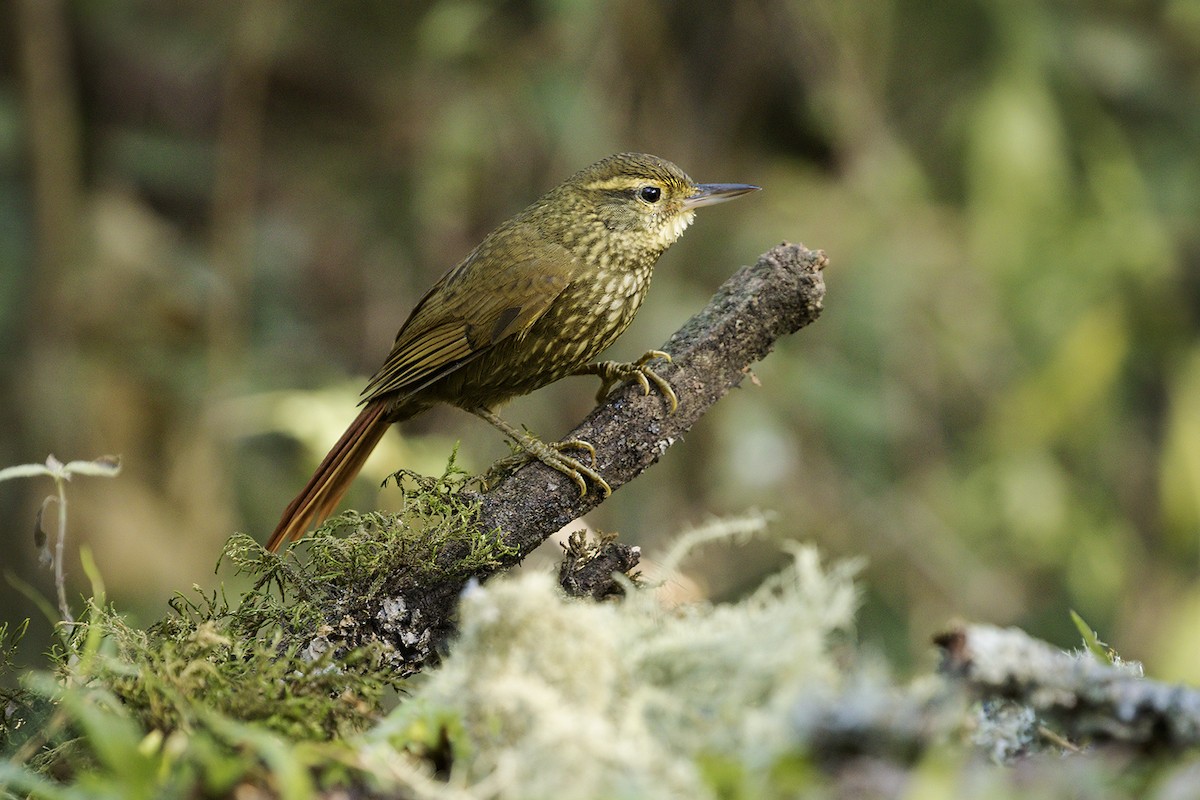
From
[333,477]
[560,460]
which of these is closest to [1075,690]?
[560,460]

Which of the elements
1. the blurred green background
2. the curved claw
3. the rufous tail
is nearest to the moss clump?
the curved claw

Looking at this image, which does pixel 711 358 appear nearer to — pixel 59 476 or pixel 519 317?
pixel 519 317

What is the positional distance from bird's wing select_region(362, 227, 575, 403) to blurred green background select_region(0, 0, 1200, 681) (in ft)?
6.68

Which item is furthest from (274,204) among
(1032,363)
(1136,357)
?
(1136,357)

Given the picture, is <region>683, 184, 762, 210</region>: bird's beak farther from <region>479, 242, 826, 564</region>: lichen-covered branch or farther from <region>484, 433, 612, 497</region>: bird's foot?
<region>484, 433, 612, 497</region>: bird's foot

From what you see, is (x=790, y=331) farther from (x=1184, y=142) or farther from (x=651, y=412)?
(x=1184, y=142)

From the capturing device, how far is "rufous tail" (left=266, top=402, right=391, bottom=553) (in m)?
2.82

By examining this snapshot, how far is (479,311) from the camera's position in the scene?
3113mm

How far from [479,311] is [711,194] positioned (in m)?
0.81

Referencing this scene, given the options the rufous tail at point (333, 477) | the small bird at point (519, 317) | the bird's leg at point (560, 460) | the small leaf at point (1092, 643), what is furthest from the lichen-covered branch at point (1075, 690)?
the rufous tail at point (333, 477)

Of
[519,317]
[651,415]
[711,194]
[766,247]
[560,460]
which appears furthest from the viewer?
[766,247]

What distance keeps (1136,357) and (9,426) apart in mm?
5866

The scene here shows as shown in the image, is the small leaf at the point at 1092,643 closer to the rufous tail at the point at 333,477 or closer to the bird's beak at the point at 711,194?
the rufous tail at the point at 333,477

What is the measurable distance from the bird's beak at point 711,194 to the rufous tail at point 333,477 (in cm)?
107
